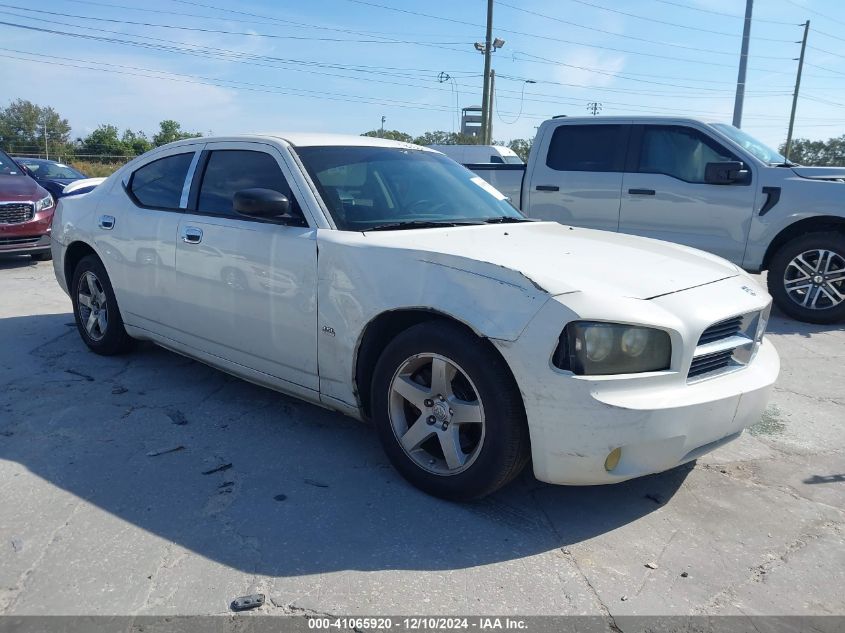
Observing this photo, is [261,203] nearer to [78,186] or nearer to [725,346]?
[725,346]

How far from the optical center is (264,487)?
321 cm

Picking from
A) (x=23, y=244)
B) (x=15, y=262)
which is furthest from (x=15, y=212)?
(x=15, y=262)

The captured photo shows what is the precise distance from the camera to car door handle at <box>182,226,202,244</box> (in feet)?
13.3

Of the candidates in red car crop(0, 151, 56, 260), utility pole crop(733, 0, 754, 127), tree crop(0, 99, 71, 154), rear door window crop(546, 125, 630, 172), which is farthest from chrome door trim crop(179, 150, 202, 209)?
tree crop(0, 99, 71, 154)

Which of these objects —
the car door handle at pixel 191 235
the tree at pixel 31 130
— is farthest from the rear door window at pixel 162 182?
the tree at pixel 31 130

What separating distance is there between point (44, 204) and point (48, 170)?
17.8 feet

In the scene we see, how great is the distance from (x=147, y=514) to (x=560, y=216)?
6.13m

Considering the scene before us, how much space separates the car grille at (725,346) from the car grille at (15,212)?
9984 millimetres

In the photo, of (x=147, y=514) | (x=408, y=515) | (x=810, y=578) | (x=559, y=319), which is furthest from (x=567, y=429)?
(x=147, y=514)

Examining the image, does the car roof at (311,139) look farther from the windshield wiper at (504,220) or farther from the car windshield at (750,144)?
the car windshield at (750,144)

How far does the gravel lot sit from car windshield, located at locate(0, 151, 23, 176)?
8035mm

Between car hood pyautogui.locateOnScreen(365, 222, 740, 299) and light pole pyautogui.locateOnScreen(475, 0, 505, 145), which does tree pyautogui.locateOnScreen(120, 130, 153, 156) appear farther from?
car hood pyautogui.locateOnScreen(365, 222, 740, 299)

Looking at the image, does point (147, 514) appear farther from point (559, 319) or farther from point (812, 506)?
point (812, 506)

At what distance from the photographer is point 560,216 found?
26.1 ft
